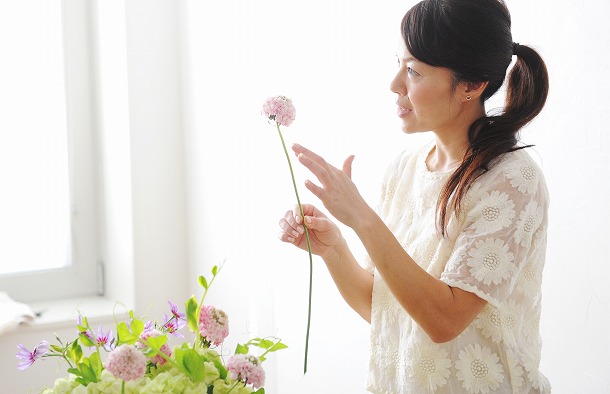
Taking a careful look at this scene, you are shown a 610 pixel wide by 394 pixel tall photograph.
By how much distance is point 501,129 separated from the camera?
1.23m

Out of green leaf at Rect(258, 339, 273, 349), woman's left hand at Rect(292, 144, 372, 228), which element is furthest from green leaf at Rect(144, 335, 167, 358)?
woman's left hand at Rect(292, 144, 372, 228)

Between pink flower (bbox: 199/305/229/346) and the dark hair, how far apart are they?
0.38 metres

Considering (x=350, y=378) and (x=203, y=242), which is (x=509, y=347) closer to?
(x=350, y=378)

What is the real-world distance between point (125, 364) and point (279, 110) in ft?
1.25

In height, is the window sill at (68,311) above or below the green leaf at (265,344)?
below

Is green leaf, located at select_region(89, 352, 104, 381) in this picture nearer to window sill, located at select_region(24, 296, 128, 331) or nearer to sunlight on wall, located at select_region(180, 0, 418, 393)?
sunlight on wall, located at select_region(180, 0, 418, 393)

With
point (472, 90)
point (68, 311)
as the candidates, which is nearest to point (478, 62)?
point (472, 90)

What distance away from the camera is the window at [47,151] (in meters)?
2.66

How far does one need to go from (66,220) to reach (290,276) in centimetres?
96

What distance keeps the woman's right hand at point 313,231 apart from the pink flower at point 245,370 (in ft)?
1.18

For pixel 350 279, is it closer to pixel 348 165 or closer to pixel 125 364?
pixel 348 165

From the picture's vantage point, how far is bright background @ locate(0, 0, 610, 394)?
4.41 ft

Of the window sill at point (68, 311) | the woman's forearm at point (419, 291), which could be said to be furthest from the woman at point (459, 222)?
the window sill at point (68, 311)

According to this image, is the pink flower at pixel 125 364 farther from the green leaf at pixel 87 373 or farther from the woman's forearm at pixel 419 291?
the woman's forearm at pixel 419 291
